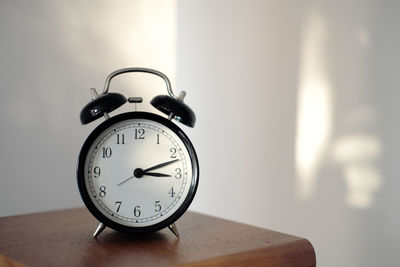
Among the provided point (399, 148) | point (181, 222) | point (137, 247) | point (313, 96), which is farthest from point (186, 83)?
point (137, 247)

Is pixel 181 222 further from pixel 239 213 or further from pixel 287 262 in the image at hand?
pixel 239 213

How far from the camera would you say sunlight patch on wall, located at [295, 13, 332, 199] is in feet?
7.74

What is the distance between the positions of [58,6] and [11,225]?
121cm

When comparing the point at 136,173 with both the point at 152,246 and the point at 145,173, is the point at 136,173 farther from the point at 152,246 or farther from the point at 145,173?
the point at 152,246

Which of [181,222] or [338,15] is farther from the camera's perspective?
[338,15]

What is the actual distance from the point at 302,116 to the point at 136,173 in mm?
1550

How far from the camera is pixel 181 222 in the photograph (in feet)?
4.07

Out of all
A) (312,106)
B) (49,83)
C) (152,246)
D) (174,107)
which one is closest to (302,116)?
(312,106)

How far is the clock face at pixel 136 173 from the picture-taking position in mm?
1052

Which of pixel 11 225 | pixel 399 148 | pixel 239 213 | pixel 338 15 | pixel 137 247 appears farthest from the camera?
pixel 239 213

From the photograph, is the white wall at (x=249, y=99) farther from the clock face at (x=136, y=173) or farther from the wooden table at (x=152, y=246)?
the clock face at (x=136, y=173)

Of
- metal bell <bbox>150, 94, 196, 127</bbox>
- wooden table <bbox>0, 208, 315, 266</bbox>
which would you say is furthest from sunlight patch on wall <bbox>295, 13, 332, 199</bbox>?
metal bell <bbox>150, 94, 196, 127</bbox>

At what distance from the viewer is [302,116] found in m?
2.46

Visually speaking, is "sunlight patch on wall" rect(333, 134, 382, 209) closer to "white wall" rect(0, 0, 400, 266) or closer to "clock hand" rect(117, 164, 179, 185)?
"white wall" rect(0, 0, 400, 266)
